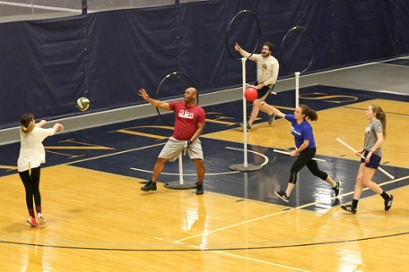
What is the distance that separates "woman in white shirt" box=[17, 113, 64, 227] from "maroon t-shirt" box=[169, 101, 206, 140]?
2541 mm

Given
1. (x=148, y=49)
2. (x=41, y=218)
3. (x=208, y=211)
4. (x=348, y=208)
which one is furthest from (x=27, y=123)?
(x=148, y=49)

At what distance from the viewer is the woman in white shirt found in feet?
49.4

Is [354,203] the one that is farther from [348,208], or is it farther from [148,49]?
[148,49]

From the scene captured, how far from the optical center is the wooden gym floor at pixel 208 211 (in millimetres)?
13547

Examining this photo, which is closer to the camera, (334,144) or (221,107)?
(334,144)

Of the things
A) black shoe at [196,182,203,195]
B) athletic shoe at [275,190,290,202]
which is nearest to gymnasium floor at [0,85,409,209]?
athletic shoe at [275,190,290,202]

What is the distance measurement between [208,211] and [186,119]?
1853 millimetres

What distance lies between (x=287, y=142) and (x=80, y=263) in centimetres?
872

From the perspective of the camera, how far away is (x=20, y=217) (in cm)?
1596

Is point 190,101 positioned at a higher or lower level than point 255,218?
higher

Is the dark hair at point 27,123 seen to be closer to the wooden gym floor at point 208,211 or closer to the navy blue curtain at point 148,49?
the wooden gym floor at point 208,211

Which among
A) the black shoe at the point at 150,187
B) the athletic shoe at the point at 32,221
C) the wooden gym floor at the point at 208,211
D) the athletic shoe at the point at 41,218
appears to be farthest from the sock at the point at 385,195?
the athletic shoe at the point at 32,221

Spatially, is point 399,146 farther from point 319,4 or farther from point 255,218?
point 319,4

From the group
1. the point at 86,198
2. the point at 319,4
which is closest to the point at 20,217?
the point at 86,198
